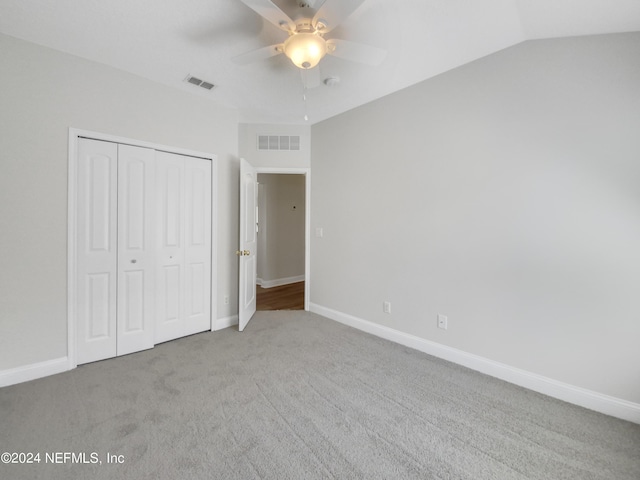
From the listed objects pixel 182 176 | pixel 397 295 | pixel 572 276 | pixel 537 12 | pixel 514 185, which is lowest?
pixel 397 295

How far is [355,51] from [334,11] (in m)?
0.35

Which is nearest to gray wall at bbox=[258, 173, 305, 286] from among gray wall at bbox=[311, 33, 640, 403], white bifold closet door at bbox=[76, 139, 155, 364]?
gray wall at bbox=[311, 33, 640, 403]

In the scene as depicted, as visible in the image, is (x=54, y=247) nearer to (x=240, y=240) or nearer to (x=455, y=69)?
(x=240, y=240)

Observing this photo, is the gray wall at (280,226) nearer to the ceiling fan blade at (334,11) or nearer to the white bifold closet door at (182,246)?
the white bifold closet door at (182,246)

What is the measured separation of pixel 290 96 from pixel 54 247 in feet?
8.72

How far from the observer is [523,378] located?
2.16 m

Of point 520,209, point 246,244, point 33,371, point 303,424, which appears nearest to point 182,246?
point 246,244

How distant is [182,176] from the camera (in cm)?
300

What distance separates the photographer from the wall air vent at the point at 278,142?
3.78 meters

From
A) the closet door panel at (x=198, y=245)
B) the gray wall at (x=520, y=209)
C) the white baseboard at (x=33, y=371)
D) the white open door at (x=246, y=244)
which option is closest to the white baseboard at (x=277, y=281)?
the white open door at (x=246, y=244)

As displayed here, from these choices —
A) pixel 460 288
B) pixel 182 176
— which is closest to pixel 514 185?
pixel 460 288

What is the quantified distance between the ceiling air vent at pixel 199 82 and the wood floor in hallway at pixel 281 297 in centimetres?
304

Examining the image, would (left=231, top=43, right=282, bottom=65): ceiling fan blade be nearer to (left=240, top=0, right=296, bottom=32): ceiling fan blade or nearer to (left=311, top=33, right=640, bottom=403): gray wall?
(left=240, top=0, right=296, bottom=32): ceiling fan blade

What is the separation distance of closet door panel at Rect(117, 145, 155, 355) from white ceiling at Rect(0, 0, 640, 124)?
34.7 inches
